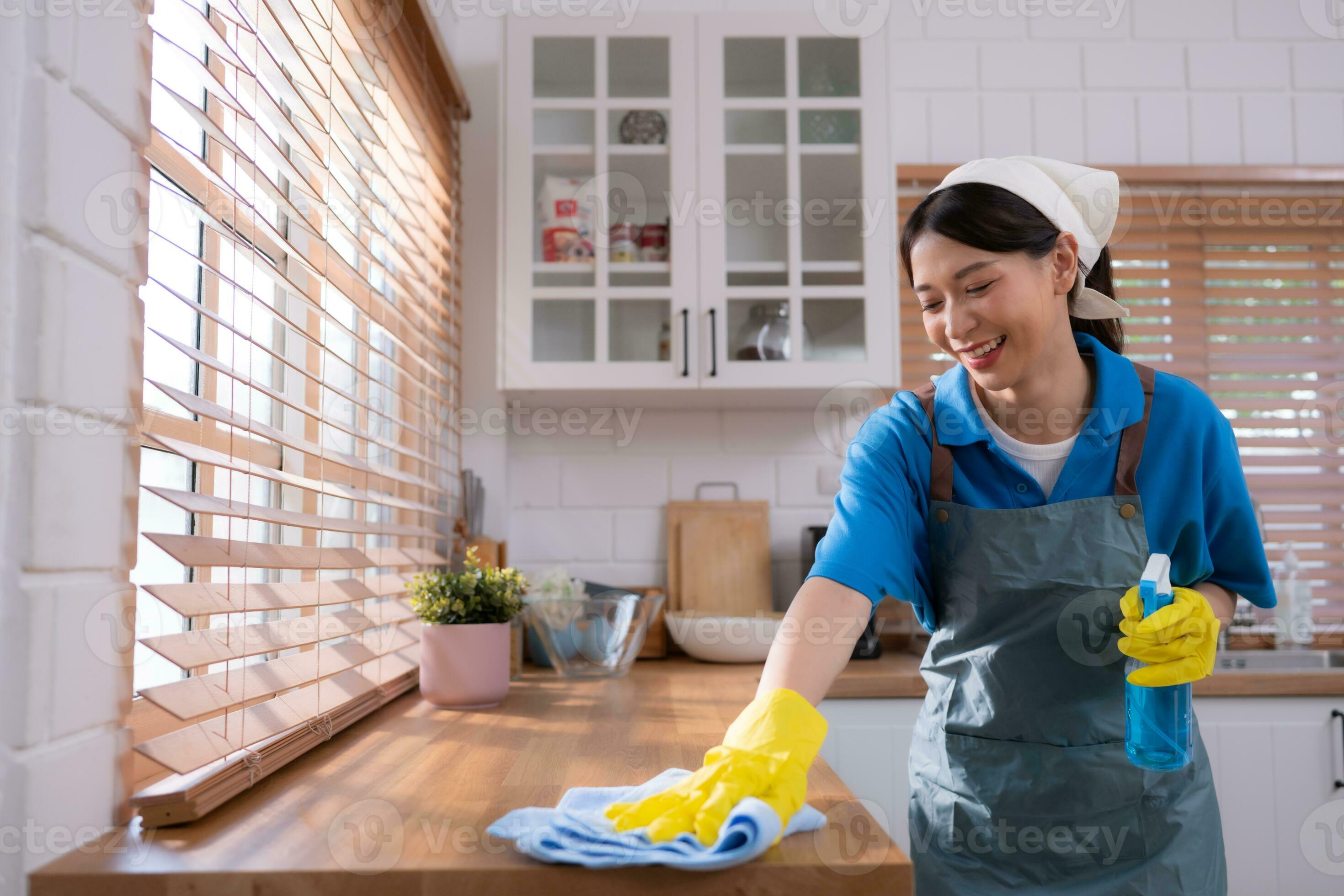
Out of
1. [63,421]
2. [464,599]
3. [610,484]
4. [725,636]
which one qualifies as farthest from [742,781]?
[610,484]

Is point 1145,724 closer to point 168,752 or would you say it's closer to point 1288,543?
point 168,752

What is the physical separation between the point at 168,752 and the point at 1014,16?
2473 millimetres

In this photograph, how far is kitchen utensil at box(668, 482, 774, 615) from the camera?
229 centimetres

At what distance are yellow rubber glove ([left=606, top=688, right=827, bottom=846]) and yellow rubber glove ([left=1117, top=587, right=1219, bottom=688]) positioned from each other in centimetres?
36

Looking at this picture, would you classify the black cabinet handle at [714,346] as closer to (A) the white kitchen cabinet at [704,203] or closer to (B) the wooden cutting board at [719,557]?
(A) the white kitchen cabinet at [704,203]

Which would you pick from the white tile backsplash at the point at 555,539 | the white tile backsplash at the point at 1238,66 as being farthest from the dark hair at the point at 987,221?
the white tile backsplash at the point at 1238,66

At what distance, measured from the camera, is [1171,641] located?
1015 mm

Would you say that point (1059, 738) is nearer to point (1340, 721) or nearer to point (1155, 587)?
point (1155, 587)

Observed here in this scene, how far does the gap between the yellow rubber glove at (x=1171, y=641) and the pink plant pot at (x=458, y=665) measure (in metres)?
0.92

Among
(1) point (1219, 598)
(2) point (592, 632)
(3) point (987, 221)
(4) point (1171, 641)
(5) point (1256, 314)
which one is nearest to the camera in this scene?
(4) point (1171, 641)

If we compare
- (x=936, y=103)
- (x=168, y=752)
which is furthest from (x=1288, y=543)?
(x=168, y=752)

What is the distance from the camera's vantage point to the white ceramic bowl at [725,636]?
204 centimetres

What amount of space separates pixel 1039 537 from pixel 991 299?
28 cm

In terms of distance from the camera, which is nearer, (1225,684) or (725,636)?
(1225,684)
